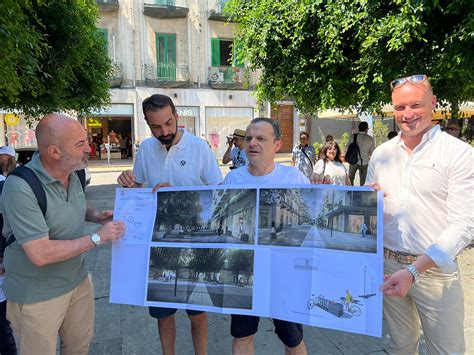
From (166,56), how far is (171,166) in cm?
1950

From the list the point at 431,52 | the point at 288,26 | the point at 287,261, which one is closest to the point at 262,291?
the point at 287,261

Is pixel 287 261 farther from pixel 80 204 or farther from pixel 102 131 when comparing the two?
pixel 102 131

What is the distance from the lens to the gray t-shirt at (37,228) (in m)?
1.64

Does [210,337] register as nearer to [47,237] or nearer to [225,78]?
[47,237]

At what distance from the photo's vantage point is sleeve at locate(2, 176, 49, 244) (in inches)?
64.0

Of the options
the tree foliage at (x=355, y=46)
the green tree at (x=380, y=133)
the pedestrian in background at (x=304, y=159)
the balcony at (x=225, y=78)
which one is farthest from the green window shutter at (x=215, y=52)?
the tree foliage at (x=355, y=46)

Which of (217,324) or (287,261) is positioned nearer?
(287,261)

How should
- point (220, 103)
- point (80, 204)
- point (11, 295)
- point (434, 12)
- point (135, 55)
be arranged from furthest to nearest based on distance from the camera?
1. point (220, 103)
2. point (135, 55)
3. point (434, 12)
4. point (80, 204)
5. point (11, 295)

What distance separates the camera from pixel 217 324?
3.33 metres

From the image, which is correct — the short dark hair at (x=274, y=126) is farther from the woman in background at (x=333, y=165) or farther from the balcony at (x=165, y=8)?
the balcony at (x=165, y=8)

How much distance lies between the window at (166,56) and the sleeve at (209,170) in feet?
62.3

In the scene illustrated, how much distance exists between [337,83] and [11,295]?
4.94 m

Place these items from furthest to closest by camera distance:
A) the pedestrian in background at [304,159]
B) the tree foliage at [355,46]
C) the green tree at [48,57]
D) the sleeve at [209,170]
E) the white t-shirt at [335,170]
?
the pedestrian in background at [304,159] < the white t-shirt at [335,170] < the tree foliage at [355,46] < the green tree at [48,57] < the sleeve at [209,170]

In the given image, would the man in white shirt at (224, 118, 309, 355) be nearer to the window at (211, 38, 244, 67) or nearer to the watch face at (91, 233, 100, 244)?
the watch face at (91, 233, 100, 244)
